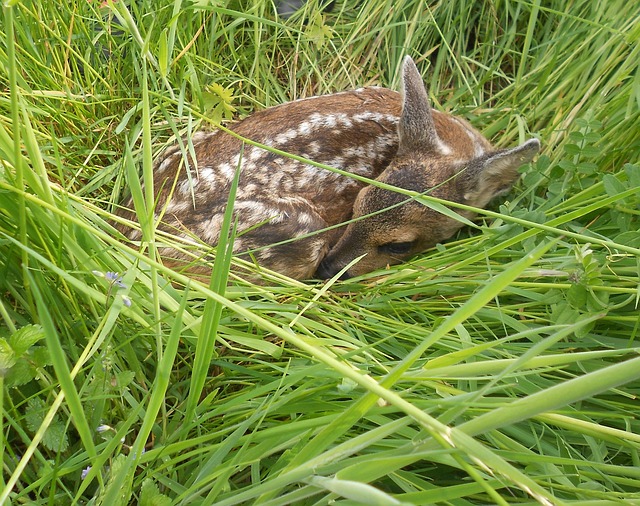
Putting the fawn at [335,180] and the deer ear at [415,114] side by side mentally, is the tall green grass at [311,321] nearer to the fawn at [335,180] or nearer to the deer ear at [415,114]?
the fawn at [335,180]

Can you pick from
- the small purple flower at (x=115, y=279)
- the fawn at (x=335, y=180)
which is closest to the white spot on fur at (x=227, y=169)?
the fawn at (x=335, y=180)

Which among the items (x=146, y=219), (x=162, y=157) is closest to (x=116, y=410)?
(x=146, y=219)

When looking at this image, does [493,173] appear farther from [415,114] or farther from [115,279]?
[115,279]

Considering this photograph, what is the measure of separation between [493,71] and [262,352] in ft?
6.95

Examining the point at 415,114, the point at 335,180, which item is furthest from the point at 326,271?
the point at 415,114

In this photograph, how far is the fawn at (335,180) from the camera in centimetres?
255

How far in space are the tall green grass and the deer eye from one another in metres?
0.38

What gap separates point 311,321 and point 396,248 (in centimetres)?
100

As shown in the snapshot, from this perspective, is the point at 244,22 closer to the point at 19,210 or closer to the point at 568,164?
the point at 568,164

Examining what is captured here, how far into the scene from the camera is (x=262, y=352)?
1716 mm

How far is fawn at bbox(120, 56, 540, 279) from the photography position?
255 centimetres

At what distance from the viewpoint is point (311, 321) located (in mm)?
1851

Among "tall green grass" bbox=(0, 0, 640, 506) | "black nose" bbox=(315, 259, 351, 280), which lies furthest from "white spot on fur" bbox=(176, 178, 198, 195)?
"black nose" bbox=(315, 259, 351, 280)

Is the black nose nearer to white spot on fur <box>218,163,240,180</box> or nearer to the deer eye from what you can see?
the deer eye
